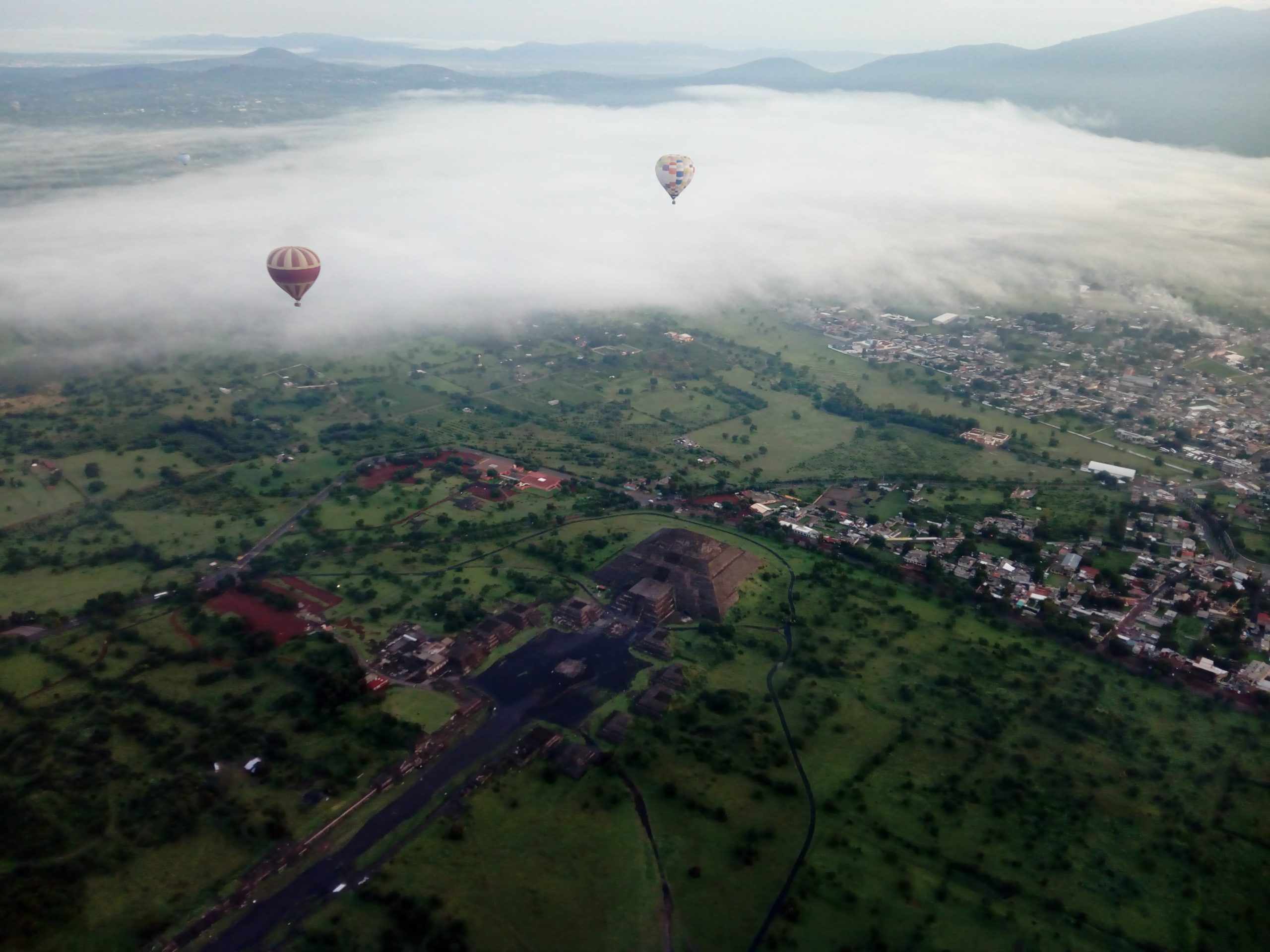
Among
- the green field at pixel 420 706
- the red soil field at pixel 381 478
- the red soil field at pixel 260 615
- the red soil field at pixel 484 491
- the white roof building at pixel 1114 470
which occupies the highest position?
the green field at pixel 420 706

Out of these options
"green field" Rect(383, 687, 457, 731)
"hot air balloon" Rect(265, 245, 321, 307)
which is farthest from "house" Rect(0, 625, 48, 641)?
"hot air balloon" Rect(265, 245, 321, 307)

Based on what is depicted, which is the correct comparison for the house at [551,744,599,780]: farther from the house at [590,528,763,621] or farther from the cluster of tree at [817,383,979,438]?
the cluster of tree at [817,383,979,438]

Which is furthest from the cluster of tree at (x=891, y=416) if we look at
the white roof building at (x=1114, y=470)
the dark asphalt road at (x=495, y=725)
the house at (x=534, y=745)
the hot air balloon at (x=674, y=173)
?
the house at (x=534, y=745)

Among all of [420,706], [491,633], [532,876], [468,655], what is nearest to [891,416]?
[491,633]

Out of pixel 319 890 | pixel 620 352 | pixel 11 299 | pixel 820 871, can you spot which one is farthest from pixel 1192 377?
pixel 11 299

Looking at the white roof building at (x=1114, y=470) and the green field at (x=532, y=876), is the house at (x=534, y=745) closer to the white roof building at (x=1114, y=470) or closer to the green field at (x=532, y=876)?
the green field at (x=532, y=876)

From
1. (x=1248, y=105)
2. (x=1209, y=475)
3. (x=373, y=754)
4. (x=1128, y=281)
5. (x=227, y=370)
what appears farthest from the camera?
(x=1248, y=105)

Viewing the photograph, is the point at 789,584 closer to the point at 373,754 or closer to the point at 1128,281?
the point at 373,754
